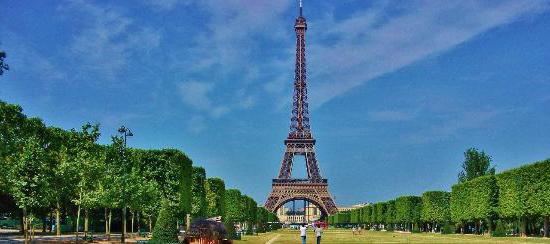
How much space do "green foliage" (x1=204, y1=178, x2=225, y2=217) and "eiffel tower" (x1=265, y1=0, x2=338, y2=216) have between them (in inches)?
3107

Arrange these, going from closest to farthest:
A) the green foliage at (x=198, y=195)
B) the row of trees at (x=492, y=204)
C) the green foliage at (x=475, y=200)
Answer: the row of trees at (x=492, y=204)
the green foliage at (x=198, y=195)
the green foliage at (x=475, y=200)

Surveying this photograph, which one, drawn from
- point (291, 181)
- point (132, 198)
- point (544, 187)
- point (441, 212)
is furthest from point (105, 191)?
point (291, 181)

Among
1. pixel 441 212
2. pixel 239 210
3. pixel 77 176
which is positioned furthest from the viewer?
pixel 441 212

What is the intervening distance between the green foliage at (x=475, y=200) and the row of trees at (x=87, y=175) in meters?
35.2

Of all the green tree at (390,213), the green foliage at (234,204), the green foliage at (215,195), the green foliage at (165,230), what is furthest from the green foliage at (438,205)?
the green foliage at (165,230)

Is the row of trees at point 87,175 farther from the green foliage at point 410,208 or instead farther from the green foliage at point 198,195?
the green foliage at point 410,208

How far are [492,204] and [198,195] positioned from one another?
37.8 m

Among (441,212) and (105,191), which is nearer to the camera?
(105,191)

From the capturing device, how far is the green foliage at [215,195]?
Result: 9481cm

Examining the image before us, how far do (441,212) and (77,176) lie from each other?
80672 mm

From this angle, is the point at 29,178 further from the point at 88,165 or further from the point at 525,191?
the point at 525,191

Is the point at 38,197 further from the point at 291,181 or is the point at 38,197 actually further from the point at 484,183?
the point at 291,181

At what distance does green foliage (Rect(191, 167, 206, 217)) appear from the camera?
81.8 m

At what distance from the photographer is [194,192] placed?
275 feet
